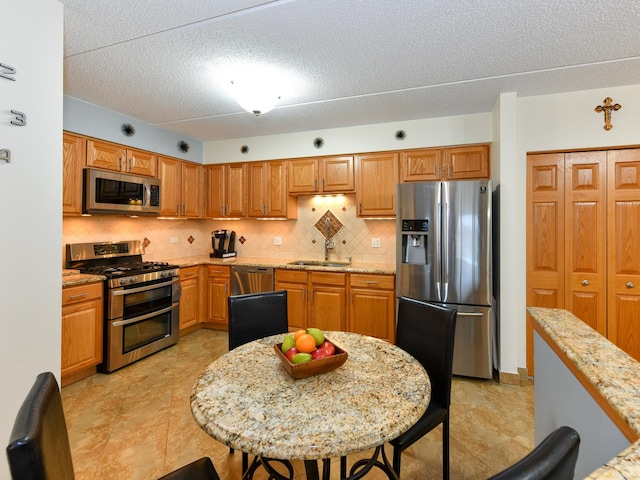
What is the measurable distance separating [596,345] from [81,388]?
342 cm

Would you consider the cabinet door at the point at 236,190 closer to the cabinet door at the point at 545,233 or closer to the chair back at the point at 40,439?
the cabinet door at the point at 545,233

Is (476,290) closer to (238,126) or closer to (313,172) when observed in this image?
(313,172)

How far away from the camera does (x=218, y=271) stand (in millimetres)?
4000

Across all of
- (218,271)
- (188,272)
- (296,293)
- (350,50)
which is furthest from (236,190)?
(350,50)

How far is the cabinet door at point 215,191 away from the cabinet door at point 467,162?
2.81 meters

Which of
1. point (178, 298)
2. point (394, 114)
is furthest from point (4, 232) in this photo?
point (394, 114)

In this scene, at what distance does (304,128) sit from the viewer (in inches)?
150

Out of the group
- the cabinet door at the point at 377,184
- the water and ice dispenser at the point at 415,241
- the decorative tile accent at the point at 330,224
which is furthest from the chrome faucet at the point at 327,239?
the water and ice dispenser at the point at 415,241

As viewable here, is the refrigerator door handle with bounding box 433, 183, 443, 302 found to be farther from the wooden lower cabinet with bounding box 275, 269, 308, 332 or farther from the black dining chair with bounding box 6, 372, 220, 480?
the black dining chair with bounding box 6, 372, 220, 480

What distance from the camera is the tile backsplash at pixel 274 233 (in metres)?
3.70

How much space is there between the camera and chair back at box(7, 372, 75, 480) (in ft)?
2.06

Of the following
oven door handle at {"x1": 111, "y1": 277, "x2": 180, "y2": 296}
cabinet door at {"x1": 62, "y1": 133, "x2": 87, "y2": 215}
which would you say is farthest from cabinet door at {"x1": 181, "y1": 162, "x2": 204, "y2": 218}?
cabinet door at {"x1": 62, "y1": 133, "x2": 87, "y2": 215}

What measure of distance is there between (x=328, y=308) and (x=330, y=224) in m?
1.13

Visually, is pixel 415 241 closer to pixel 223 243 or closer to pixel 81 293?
pixel 223 243
